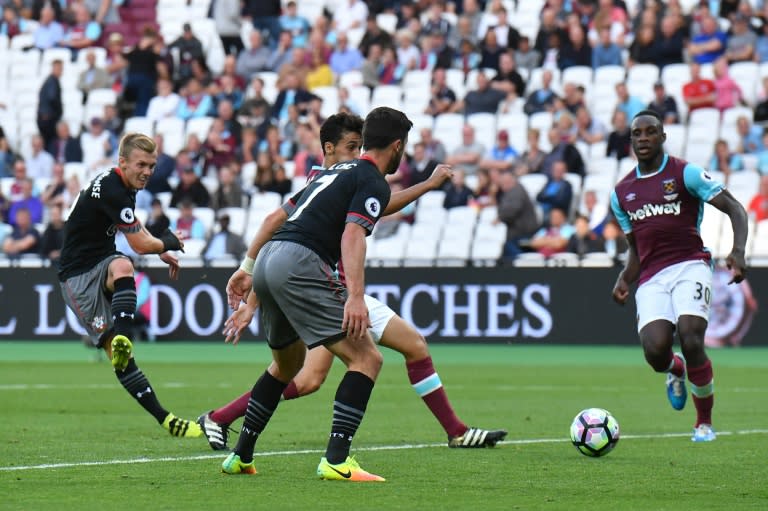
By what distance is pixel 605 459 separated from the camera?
9625 mm

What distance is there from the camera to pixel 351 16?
29.4 metres

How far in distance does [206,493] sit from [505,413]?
6041mm

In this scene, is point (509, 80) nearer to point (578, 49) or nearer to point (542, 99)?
point (542, 99)

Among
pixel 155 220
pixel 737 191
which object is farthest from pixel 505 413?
pixel 155 220

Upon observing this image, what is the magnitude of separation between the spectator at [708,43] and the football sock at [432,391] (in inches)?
622

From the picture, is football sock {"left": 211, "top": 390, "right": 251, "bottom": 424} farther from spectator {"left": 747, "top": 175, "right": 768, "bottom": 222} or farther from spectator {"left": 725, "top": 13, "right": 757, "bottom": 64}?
spectator {"left": 725, "top": 13, "right": 757, "bottom": 64}

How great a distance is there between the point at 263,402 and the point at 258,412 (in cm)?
7

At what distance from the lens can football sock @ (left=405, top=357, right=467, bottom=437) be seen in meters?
10.1

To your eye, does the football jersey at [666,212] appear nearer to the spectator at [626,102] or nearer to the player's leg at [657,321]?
the player's leg at [657,321]

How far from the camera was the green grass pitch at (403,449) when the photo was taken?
747 centimetres

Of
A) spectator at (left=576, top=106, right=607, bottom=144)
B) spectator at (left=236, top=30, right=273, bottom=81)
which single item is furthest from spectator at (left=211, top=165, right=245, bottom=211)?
spectator at (left=576, top=106, right=607, bottom=144)

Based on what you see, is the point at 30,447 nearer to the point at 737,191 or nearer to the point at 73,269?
the point at 73,269

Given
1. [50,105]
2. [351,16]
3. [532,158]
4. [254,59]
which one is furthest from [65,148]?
[532,158]

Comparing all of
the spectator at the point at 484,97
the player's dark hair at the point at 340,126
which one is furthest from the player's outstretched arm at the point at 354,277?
the spectator at the point at 484,97
